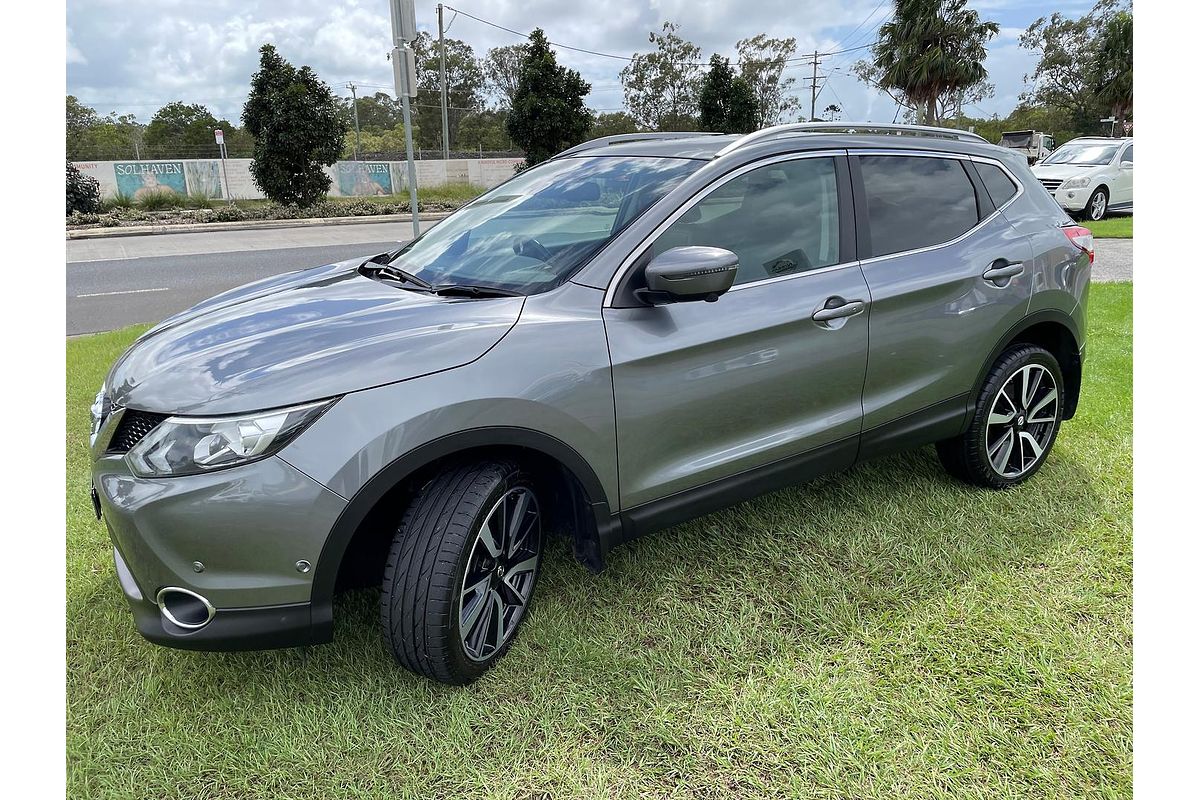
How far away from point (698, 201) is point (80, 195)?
2572 cm

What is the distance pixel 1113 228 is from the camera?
14.7m

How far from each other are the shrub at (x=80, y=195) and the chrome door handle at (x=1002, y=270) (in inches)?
1009

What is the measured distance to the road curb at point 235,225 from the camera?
18.8 m

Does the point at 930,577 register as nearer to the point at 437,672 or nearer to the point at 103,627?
the point at 437,672

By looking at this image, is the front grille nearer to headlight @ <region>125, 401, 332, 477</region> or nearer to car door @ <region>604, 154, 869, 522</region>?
headlight @ <region>125, 401, 332, 477</region>

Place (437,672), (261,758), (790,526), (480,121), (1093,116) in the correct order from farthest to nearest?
1. (480,121)
2. (1093,116)
3. (790,526)
4. (437,672)
5. (261,758)

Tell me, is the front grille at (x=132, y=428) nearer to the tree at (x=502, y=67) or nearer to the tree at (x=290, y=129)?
the tree at (x=290, y=129)

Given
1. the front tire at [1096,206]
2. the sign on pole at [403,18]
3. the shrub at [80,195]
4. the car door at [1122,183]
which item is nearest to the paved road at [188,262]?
the front tire at [1096,206]

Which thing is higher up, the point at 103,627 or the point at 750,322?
the point at 750,322

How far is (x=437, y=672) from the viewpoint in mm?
2420

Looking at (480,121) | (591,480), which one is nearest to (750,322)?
(591,480)

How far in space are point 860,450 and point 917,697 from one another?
108cm

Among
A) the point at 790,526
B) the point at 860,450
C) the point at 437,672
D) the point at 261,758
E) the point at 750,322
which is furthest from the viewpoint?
the point at 790,526

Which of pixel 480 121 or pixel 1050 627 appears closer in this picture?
pixel 1050 627
